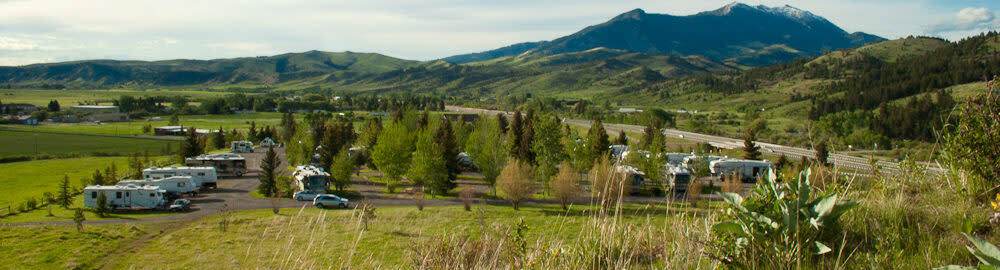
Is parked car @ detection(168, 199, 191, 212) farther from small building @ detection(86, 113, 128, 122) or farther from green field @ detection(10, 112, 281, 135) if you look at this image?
small building @ detection(86, 113, 128, 122)

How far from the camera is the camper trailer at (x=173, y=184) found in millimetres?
32703

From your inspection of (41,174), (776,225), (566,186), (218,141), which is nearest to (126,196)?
(41,174)

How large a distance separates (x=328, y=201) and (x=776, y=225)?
3035cm

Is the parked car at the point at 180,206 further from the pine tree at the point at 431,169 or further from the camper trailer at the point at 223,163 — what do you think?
the camper trailer at the point at 223,163

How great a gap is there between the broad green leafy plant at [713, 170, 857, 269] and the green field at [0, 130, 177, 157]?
6959 centimetres

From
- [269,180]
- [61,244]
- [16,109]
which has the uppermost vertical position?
[16,109]

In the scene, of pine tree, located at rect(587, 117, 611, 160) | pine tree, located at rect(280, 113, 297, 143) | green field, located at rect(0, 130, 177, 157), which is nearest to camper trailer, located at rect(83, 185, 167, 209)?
pine tree, located at rect(587, 117, 611, 160)

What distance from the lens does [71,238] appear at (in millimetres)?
22281

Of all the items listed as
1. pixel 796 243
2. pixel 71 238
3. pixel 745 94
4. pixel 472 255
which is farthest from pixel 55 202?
pixel 745 94

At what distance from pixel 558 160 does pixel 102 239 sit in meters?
26.7

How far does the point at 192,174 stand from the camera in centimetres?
3609

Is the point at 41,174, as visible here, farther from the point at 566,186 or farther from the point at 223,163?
the point at 566,186

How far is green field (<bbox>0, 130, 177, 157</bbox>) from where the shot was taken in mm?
60375

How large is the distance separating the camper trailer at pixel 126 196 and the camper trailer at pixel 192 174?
6239 mm
